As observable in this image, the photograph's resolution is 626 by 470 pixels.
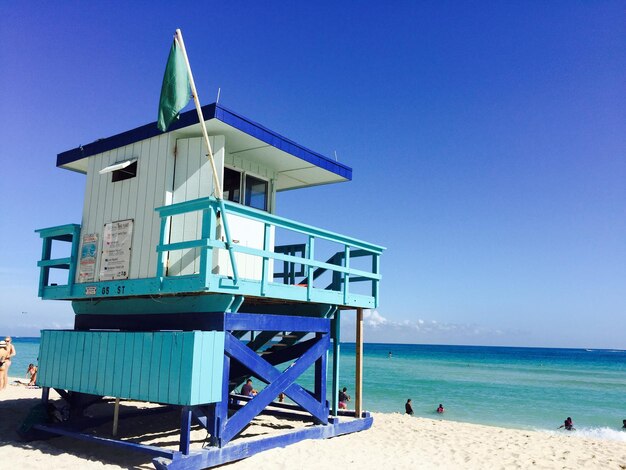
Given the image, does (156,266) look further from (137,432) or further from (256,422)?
(256,422)

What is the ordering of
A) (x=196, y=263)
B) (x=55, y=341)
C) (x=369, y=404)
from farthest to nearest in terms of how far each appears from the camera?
(x=369, y=404) → (x=55, y=341) → (x=196, y=263)

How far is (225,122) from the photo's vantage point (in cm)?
827

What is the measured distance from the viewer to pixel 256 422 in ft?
36.9

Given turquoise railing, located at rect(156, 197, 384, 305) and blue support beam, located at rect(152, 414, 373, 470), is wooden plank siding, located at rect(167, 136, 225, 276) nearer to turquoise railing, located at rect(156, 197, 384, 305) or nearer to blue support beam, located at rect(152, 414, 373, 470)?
turquoise railing, located at rect(156, 197, 384, 305)

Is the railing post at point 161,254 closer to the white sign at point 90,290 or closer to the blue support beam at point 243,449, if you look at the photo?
the white sign at point 90,290

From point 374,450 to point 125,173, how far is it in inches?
250

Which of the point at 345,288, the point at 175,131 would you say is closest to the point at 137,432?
the point at 345,288

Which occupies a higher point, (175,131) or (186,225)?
(175,131)

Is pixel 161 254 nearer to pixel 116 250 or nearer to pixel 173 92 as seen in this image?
pixel 116 250

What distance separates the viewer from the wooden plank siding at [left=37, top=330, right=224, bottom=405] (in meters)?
7.12

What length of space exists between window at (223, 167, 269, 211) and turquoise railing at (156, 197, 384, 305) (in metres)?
0.51

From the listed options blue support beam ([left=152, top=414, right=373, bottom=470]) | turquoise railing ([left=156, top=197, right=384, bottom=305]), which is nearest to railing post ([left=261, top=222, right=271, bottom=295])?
turquoise railing ([left=156, top=197, right=384, bottom=305])

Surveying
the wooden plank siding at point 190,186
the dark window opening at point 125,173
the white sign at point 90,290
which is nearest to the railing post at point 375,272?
the wooden plank siding at point 190,186

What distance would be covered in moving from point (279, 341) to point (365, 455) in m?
2.61
